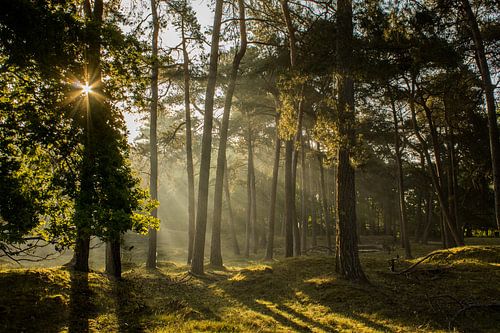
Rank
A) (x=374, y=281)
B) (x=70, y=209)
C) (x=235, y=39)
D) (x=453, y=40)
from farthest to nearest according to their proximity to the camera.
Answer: (x=235, y=39), (x=453, y=40), (x=374, y=281), (x=70, y=209)

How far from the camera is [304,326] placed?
7.37 metres

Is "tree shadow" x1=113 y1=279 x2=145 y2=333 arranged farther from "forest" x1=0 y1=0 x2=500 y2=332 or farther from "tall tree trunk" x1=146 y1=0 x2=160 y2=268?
"tall tree trunk" x1=146 y1=0 x2=160 y2=268

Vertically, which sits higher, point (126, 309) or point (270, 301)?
point (126, 309)

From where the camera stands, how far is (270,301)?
9844 mm

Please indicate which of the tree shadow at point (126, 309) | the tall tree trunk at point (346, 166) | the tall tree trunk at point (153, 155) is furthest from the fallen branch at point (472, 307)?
the tall tree trunk at point (153, 155)

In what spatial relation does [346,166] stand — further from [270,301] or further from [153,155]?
[153,155]

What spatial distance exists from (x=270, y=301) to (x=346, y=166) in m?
4.65

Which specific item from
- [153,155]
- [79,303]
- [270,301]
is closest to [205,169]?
[153,155]

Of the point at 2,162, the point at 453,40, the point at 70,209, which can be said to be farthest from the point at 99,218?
the point at 453,40

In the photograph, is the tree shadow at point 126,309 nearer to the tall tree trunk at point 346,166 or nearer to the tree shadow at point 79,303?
the tree shadow at point 79,303

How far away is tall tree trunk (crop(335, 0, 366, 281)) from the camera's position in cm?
1042

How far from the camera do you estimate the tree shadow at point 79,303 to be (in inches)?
240

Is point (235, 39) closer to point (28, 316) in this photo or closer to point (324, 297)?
point (324, 297)

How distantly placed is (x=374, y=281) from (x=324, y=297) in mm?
2331
